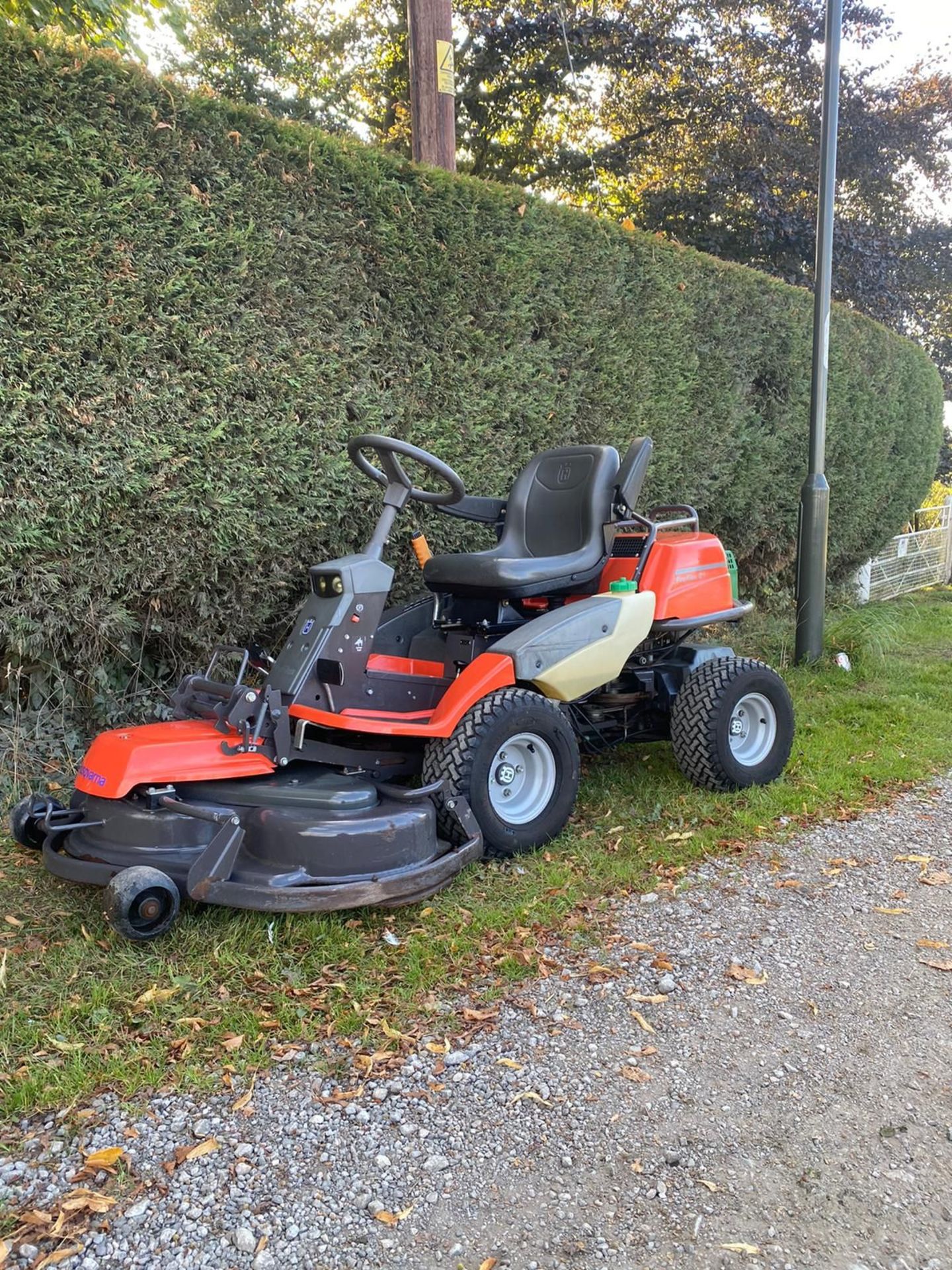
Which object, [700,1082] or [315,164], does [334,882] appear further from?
[315,164]

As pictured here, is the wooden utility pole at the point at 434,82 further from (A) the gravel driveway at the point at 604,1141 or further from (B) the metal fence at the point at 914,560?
(B) the metal fence at the point at 914,560

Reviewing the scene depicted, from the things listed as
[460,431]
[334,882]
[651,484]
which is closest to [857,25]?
[651,484]

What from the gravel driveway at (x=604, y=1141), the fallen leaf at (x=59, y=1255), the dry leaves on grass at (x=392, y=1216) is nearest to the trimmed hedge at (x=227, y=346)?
the gravel driveway at (x=604, y=1141)

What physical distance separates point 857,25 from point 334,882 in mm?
15614

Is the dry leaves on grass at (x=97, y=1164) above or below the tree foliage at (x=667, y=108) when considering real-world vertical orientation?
below

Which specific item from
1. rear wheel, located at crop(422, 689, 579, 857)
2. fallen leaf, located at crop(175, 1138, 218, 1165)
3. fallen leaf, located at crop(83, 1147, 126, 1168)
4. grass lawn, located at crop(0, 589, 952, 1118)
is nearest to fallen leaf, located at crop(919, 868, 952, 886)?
grass lawn, located at crop(0, 589, 952, 1118)

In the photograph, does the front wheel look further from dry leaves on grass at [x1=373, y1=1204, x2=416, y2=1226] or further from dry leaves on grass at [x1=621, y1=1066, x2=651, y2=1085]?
dry leaves on grass at [x1=373, y1=1204, x2=416, y2=1226]

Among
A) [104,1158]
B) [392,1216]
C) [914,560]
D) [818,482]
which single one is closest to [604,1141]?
[392,1216]

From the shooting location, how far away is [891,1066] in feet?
7.79

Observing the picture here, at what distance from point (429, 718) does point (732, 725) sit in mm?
1611

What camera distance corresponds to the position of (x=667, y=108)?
1276 centimetres

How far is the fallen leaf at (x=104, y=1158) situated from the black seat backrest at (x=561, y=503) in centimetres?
286

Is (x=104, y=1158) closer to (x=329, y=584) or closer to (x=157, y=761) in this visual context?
(x=157, y=761)

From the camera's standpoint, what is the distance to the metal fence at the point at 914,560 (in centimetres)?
1166
